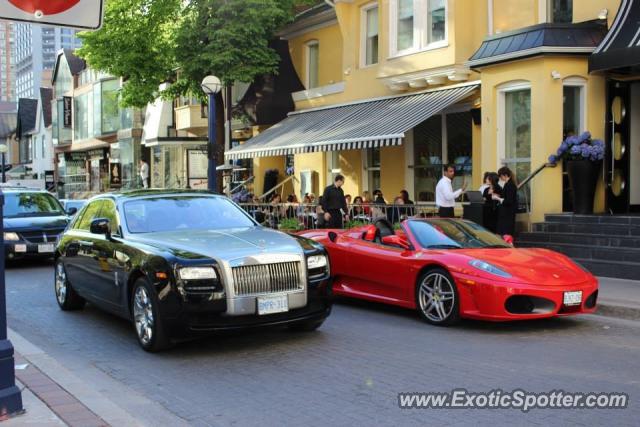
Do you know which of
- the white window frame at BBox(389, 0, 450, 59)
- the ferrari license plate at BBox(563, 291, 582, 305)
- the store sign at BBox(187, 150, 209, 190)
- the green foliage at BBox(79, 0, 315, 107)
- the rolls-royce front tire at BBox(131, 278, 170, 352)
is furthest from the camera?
the store sign at BBox(187, 150, 209, 190)

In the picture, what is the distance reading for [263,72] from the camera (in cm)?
2250

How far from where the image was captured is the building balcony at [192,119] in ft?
96.7

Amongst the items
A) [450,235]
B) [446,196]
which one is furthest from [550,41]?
[450,235]

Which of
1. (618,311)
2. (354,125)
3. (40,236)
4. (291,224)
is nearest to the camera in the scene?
(618,311)

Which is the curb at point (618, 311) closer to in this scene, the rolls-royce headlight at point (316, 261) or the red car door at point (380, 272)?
the red car door at point (380, 272)

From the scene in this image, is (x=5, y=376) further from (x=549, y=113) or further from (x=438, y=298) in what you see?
(x=549, y=113)

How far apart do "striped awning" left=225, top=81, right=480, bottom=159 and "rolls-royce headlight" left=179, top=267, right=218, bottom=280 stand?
29.3 feet

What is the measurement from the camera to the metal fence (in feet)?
47.6

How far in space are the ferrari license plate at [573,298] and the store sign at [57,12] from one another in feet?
19.1

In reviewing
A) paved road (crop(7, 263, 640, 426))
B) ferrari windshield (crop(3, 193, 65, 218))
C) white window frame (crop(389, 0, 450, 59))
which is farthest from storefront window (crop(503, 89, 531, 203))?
ferrari windshield (crop(3, 193, 65, 218))

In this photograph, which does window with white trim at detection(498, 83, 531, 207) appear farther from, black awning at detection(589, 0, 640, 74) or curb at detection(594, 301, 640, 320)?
curb at detection(594, 301, 640, 320)

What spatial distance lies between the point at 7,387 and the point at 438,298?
502 cm

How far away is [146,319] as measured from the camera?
7.03 metres

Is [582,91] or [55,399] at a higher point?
[582,91]
